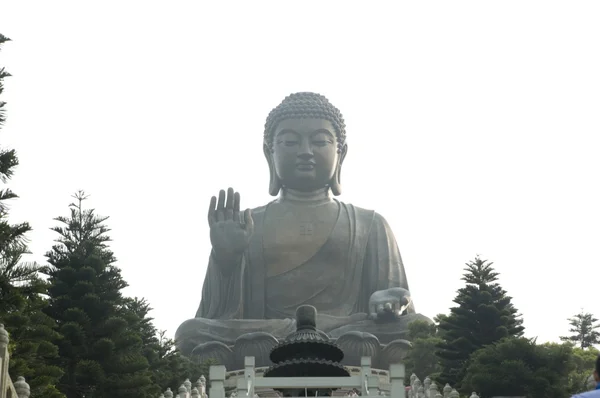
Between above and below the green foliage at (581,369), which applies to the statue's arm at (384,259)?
above

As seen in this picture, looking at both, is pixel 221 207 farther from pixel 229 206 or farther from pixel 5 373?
pixel 5 373

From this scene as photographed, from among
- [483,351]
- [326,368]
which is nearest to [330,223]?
[483,351]

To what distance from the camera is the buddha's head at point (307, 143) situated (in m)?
27.6

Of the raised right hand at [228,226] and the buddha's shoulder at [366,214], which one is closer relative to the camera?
the raised right hand at [228,226]

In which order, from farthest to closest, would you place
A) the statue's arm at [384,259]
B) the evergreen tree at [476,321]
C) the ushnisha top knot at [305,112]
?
the ushnisha top knot at [305,112], the statue's arm at [384,259], the evergreen tree at [476,321]

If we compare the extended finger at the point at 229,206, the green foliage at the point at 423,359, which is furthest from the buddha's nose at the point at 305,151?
the green foliage at the point at 423,359

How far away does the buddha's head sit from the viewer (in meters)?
27.6

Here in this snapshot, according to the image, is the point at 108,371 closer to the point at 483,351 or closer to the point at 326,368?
the point at 483,351

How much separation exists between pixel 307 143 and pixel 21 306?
16443 millimetres

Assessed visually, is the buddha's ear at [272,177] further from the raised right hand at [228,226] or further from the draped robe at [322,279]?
the raised right hand at [228,226]

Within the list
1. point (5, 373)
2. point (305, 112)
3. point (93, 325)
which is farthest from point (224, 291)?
point (5, 373)

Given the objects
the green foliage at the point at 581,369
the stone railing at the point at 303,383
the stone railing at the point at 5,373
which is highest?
the green foliage at the point at 581,369

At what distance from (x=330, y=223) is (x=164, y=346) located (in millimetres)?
9386

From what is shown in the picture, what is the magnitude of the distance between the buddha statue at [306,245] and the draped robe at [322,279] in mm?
21
